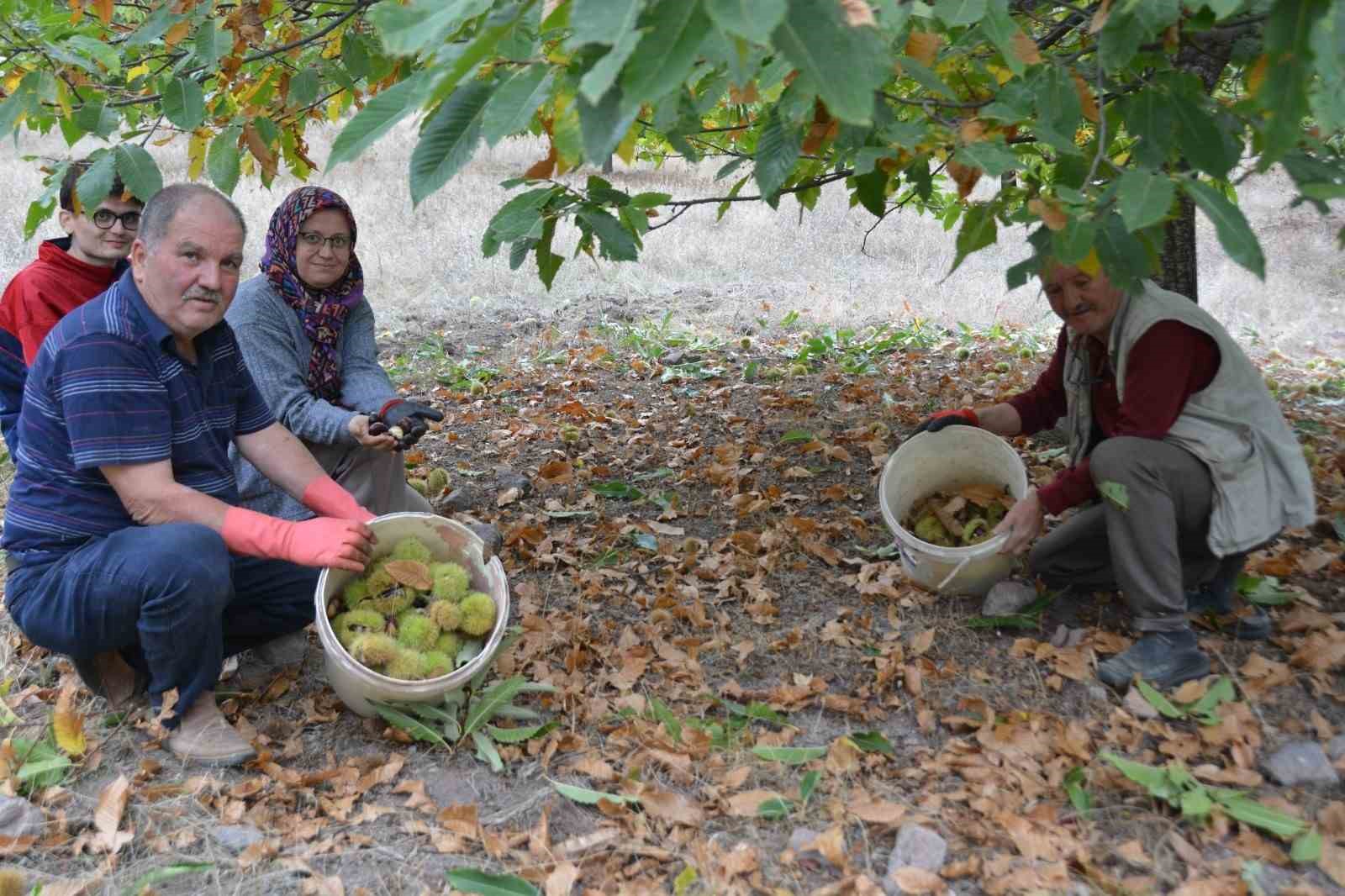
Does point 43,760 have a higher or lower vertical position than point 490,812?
higher

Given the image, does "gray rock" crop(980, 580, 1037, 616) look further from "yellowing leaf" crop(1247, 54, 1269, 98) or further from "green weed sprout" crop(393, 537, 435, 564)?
"green weed sprout" crop(393, 537, 435, 564)

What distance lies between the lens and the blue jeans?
7.30ft

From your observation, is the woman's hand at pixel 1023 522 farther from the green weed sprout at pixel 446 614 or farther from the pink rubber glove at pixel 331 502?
the pink rubber glove at pixel 331 502

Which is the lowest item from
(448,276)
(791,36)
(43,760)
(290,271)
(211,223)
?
(448,276)

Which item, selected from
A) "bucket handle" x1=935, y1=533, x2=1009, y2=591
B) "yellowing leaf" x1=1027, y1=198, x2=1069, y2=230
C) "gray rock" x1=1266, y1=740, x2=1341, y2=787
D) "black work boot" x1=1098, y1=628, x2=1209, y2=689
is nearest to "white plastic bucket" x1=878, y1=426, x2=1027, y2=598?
"bucket handle" x1=935, y1=533, x2=1009, y2=591

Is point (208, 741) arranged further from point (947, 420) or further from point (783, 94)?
point (947, 420)

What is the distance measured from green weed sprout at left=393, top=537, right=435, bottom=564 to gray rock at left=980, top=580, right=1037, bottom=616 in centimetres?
162

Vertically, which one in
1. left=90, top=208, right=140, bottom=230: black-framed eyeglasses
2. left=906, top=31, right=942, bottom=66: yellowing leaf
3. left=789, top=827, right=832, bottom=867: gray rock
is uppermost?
left=906, top=31, right=942, bottom=66: yellowing leaf

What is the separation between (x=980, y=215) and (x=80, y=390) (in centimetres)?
204

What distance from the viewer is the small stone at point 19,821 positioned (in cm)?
197

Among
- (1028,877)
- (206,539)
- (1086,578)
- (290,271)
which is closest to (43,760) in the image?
(206,539)

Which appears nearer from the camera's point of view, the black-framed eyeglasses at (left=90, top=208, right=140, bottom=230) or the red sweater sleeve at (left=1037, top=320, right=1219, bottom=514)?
the red sweater sleeve at (left=1037, top=320, right=1219, bottom=514)

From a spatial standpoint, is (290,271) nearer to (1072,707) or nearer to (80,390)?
(80,390)

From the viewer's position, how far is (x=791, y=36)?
3.48ft
